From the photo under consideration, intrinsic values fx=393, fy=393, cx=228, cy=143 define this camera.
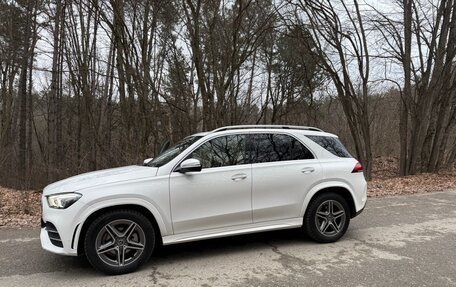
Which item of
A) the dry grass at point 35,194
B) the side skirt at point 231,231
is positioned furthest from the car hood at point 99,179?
the dry grass at point 35,194

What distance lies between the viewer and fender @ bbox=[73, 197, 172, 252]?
4.54 m

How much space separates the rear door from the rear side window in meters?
0.30

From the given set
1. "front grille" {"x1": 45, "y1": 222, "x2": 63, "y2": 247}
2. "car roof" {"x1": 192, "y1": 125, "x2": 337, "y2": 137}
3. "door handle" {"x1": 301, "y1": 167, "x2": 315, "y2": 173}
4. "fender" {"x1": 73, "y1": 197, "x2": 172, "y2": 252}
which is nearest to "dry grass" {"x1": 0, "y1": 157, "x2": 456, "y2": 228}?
"front grille" {"x1": 45, "y1": 222, "x2": 63, "y2": 247}

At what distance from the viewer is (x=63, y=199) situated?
4.59 metres

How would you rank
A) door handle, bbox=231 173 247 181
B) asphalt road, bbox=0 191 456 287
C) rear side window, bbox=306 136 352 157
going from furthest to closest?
rear side window, bbox=306 136 352 157, door handle, bbox=231 173 247 181, asphalt road, bbox=0 191 456 287

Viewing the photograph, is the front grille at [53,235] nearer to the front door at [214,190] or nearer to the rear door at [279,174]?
the front door at [214,190]

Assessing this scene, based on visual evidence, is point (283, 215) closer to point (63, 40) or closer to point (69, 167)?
point (69, 167)

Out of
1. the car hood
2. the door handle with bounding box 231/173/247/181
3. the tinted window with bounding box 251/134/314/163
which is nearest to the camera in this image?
the car hood

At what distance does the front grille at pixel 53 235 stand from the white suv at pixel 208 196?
0.01 meters

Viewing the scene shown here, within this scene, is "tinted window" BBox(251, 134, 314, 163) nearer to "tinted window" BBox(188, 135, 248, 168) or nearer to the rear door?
Answer: the rear door

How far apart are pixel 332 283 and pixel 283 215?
1406mm

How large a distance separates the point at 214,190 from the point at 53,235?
2008 millimetres

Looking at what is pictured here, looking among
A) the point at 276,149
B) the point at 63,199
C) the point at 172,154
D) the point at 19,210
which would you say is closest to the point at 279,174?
the point at 276,149

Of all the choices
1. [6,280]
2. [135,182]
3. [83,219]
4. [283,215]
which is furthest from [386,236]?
[6,280]
